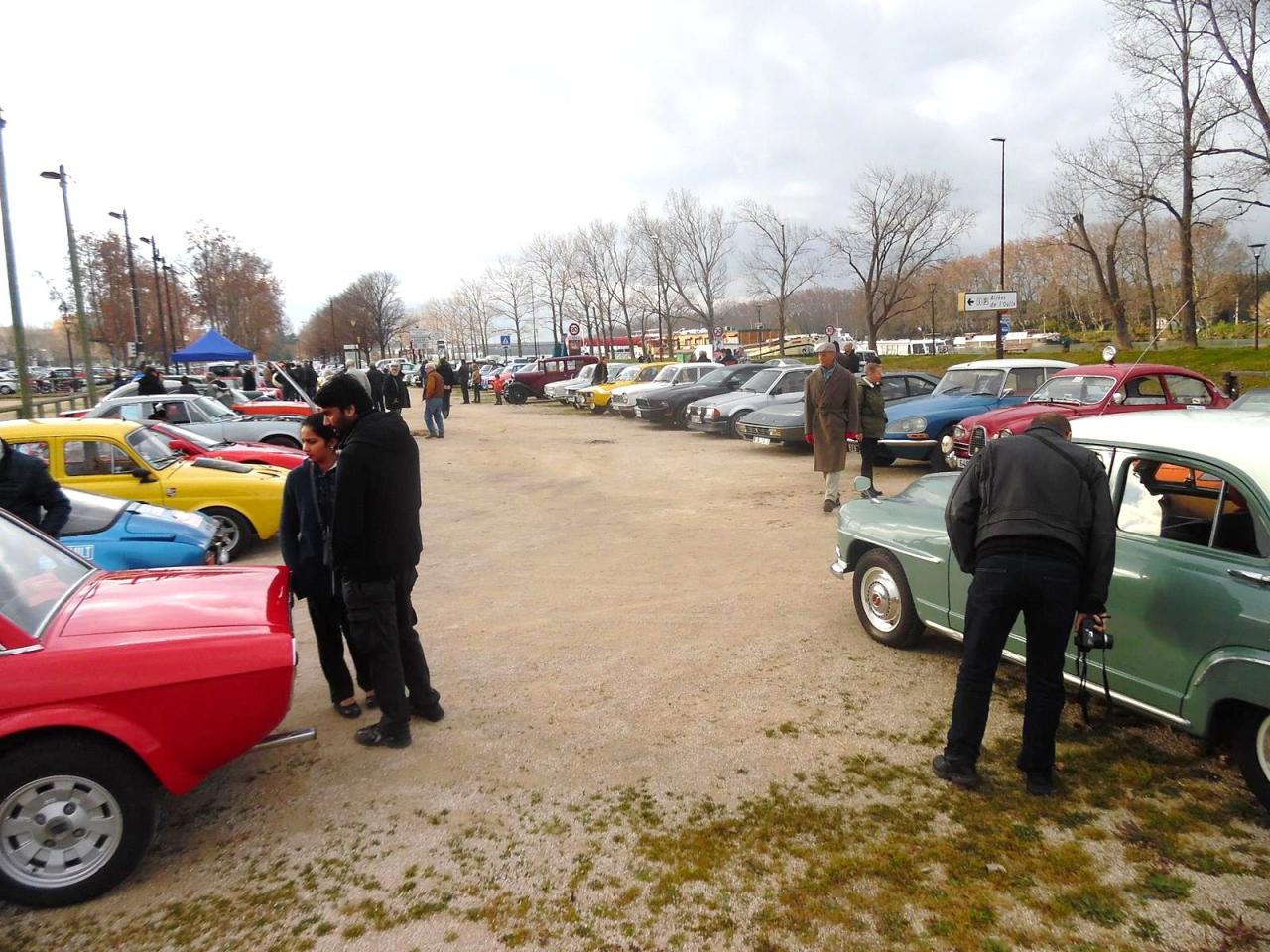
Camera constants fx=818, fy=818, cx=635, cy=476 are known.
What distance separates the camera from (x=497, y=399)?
32.9 metres

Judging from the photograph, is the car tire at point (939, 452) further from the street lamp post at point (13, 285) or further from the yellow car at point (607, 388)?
the street lamp post at point (13, 285)

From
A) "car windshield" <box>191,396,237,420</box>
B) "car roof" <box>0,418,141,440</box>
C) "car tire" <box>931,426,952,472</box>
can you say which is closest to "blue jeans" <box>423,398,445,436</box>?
"car windshield" <box>191,396,237,420</box>

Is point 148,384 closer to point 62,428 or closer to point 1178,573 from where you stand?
point 62,428

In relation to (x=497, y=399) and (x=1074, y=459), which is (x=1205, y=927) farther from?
(x=497, y=399)

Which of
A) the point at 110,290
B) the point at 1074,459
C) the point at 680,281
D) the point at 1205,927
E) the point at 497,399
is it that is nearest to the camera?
the point at 1205,927

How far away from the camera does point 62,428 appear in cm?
760

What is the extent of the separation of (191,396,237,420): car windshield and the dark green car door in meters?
13.3

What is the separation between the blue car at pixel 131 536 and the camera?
5492 millimetres

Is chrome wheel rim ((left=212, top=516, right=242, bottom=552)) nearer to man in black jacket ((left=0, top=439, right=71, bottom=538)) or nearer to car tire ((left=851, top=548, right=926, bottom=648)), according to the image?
man in black jacket ((left=0, top=439, right=71, bottom=538))

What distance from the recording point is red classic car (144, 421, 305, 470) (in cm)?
934

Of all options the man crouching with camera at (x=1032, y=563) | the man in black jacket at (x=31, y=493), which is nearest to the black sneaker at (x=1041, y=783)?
the man crouching with camera at (x=1032, y=563)

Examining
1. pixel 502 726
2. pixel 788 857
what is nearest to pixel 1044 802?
pixel 788 857

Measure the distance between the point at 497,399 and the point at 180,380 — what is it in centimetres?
1275

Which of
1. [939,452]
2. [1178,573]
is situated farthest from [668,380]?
[1178,573]
